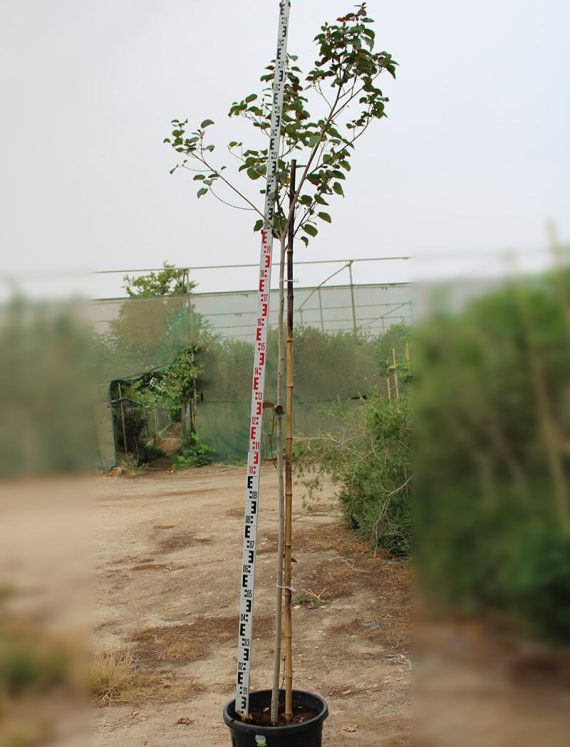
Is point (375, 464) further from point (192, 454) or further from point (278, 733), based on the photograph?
Result: point (192, 454)

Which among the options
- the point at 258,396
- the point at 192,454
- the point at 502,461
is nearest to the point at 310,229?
the point at 258,396

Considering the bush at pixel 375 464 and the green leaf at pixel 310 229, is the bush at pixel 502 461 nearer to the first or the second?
the green leaf at pixel 310 229

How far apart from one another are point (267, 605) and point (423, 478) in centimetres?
Answer: 453

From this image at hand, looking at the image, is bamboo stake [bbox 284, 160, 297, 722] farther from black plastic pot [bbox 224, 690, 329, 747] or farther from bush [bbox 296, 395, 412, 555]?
bush [bbox 296, 395, 412, 555]

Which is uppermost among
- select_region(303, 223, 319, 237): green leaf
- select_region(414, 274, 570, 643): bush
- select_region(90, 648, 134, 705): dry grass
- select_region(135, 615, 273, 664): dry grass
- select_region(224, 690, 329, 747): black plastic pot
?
select_region(303, 223, 319, 237): green leaf

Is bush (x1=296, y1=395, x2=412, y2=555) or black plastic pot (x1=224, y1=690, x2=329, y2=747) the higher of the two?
bush (x1=296, y1=395, x2=412, y2=555)

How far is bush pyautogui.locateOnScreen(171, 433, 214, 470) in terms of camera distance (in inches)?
549

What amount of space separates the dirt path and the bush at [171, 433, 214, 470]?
201 inches

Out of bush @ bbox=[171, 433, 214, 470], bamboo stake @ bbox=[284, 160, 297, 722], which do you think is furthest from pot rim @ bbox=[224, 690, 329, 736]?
bush @ bbox=[171, 433, 214, 470]

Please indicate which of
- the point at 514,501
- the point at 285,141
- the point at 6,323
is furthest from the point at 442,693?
the point at 285,141

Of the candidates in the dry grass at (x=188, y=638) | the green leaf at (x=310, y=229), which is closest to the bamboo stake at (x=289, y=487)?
the green leaf at (x=310, y=229)

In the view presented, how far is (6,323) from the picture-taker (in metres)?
1.13

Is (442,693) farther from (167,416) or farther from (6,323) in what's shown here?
(167,416)

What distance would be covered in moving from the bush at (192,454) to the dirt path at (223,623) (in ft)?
16.7
